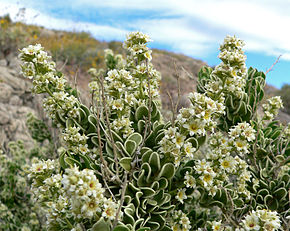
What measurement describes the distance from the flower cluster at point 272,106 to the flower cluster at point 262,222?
1.45 meters

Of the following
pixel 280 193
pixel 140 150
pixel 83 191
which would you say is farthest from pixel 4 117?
pixel 83 191

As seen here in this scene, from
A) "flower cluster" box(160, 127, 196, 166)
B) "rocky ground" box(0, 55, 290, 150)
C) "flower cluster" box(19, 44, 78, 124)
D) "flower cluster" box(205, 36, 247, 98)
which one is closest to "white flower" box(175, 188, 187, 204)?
"flower cluster" box(160, 127, 196, 166)

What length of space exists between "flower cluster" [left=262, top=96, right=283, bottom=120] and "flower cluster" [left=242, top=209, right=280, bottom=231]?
1.45 m

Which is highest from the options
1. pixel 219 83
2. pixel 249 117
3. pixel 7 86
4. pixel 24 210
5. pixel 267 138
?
pixel 219 83

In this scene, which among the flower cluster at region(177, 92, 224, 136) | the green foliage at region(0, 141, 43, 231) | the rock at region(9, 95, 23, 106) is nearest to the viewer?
the flower cluster at region(177, 92, 224, 136)

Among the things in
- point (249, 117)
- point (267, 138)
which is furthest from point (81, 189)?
point (267, 138)

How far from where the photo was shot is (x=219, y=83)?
2061 millimetres

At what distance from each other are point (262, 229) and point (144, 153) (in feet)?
2.81

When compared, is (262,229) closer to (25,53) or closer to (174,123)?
(174,123)

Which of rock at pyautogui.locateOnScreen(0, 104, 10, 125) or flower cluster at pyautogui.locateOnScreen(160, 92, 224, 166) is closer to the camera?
flower cluster at pyautogui.locateOnScreen(160, 92, 224, 166)

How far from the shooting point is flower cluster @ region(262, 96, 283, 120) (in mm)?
3088

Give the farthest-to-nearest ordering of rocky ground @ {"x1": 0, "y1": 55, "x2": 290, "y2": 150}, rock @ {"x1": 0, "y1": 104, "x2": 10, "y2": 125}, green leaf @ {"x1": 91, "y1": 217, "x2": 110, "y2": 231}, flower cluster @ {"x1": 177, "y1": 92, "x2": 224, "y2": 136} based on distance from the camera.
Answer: rock @ {"x1": 0, "y1": 104, "x2": 10, "y2": 125} → rocky ground @ {"x1": 0, "y1": 55, "x2": 290, "y2": 150} → flower cluster @ {"x1": 177, "y1": 92, "x2": 224, "y2": 136} → green leaf @ {"x1": 91, "y1": 217, "x2": 110, "y2": 231}

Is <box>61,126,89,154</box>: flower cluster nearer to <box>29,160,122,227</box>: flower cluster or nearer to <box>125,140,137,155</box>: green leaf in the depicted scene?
<box>29,160,122,227</box>: flower cluster

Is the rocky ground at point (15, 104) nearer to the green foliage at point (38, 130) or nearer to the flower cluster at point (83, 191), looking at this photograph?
the green foliage at point (38, 130)
